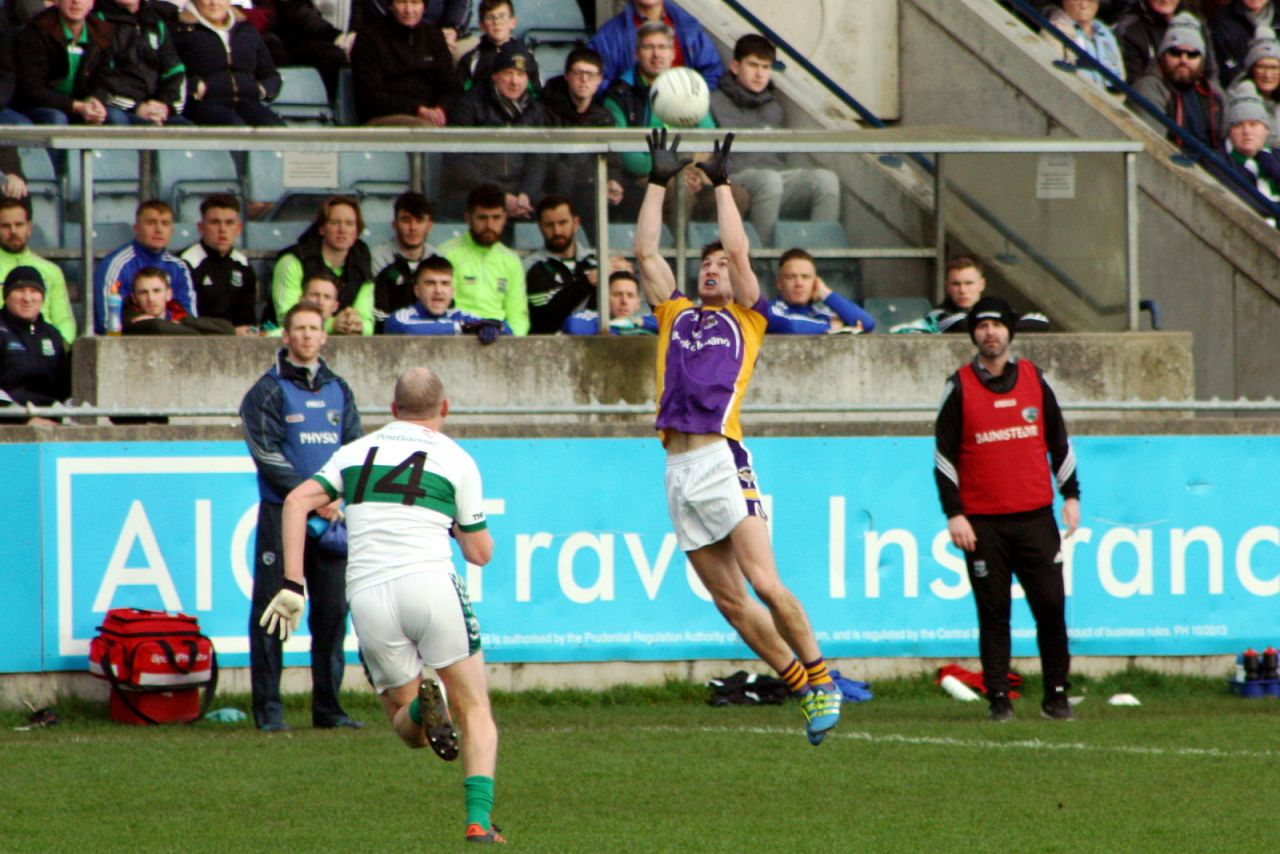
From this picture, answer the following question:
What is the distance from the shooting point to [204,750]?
10438mm

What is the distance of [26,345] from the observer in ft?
42.7

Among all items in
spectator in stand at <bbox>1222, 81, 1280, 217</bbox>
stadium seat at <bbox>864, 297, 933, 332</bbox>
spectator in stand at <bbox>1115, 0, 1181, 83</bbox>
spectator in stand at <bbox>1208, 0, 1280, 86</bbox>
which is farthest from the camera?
spectator in stand at <bbox>1208, 0, 1280, 86</bbox>

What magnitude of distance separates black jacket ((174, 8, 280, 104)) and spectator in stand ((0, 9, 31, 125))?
1.33 m

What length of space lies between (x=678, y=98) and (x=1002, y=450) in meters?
2.74

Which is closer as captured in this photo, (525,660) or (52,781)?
(52,781)

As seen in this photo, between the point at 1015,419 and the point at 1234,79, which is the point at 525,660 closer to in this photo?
the point at 1015,419

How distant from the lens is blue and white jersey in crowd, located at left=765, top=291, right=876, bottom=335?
14.3 meters

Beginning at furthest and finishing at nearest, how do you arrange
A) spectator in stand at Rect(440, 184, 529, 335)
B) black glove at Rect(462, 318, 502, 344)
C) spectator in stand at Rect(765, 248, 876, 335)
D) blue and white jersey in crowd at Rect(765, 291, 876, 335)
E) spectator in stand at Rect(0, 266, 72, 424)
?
blue and white jersey in crowd at Rect(765, 291, 876, 335), spectator in stand at Rect(765, 248, 876, 335), spectator in stand at Rect(440, 184, 529, 335), black glove at Rect(462, 318, 502, 344), spectator in stand at Rect(0, 266, 72, 424)

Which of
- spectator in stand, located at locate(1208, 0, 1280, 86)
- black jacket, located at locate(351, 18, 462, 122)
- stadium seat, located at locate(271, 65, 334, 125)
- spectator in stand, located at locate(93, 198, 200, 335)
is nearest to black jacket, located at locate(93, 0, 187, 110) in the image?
stadium seat, located at locate(271, 65, 334, 125)

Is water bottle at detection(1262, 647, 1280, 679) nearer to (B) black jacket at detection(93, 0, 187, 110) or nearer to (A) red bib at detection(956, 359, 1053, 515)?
(A) red bib at detection(956, 359, 1053, 515)

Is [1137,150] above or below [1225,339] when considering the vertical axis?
above

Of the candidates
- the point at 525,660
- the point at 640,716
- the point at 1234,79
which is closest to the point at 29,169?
the point at 525,660

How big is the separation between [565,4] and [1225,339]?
6.63 metres

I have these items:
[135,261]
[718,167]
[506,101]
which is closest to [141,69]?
[135,261]
